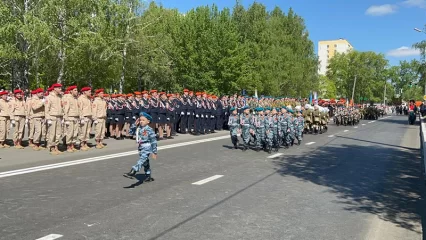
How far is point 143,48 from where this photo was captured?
39.7m

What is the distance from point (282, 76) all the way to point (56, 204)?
1947 inches

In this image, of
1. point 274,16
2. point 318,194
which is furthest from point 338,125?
point 274,16

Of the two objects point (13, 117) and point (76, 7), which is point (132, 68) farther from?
point (13, 117)

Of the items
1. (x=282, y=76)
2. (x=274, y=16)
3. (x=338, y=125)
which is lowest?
(x=338, y=125)

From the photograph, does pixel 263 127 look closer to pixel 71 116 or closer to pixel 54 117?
pixel 71 116

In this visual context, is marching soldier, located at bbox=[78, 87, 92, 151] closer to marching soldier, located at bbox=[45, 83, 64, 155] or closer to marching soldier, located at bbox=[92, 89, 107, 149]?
marching soldier, located at bbox=[92, 89, 107, 149]

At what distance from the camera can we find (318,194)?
8.20 m

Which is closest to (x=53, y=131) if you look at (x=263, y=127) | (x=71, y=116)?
(x=71, y=116)

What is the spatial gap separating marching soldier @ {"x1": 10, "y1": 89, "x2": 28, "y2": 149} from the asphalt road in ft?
5.00

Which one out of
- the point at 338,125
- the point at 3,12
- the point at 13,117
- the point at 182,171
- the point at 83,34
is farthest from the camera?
the point at 338,125

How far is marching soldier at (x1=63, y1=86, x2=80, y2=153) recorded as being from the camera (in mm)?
13906

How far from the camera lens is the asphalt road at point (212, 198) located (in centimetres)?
576

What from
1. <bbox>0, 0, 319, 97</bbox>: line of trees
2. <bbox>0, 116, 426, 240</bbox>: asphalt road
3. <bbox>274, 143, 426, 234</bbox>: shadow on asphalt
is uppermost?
<bbox>0, 0, 319, 97</bbox>: line of trees

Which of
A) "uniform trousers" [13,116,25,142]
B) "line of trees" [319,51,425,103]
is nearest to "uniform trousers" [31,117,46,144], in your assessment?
"uniform trousers" [13,116,25,142]
